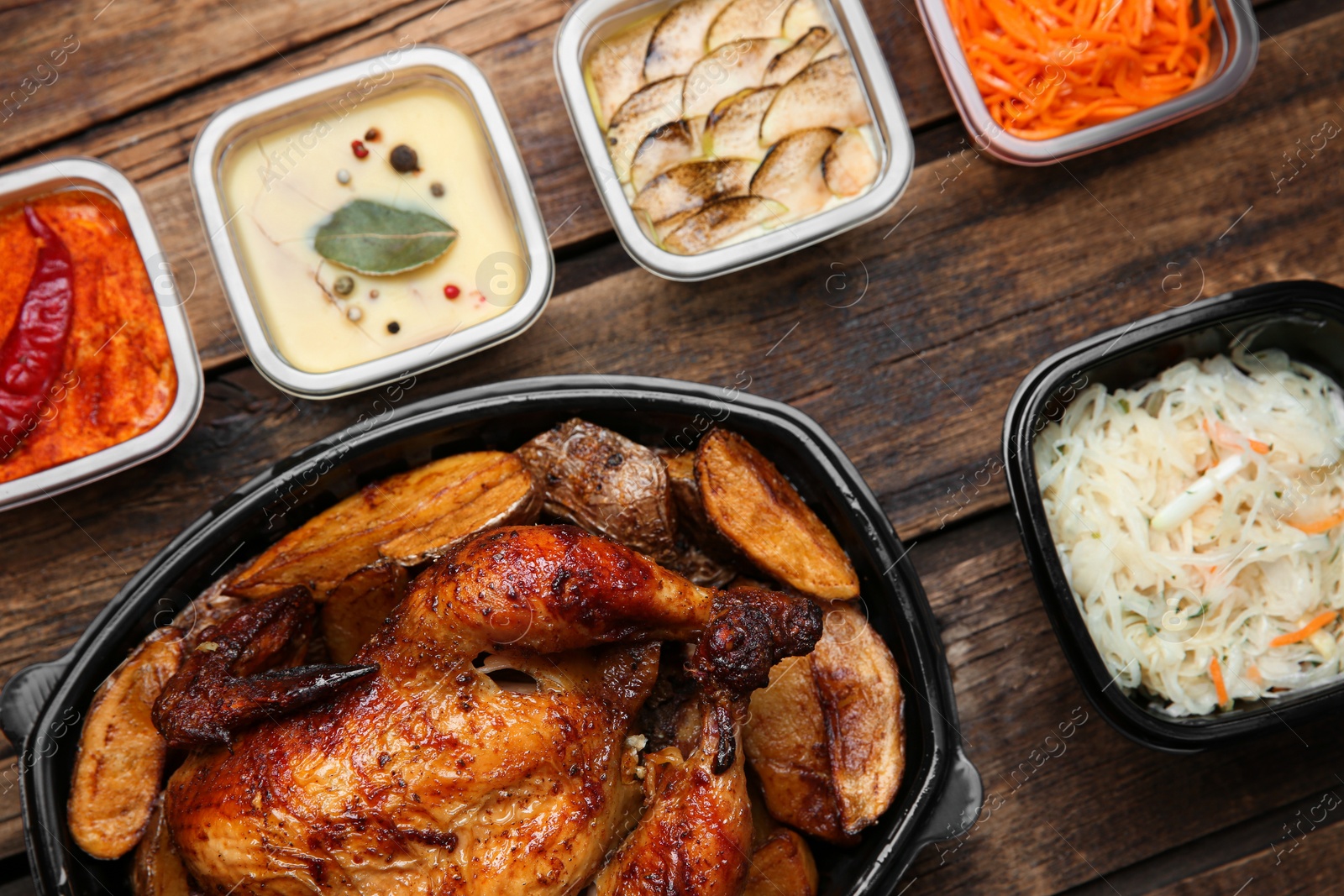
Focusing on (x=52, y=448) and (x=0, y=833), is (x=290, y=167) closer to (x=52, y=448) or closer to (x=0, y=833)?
(x=52, y=448)

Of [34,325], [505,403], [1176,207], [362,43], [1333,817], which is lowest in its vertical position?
[1333,817]

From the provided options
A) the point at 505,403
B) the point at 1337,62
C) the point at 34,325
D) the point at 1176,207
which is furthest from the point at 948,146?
the point at 34,325

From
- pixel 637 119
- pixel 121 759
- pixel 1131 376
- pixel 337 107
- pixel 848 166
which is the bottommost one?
pixel 1131 376

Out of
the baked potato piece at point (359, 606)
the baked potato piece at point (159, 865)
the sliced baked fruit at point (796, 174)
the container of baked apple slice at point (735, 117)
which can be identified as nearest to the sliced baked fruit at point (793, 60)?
the container of baked apple slice at point (735, 117)

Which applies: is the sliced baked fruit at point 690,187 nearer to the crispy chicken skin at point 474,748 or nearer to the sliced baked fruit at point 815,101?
the sliced baked fruit at point 815,101

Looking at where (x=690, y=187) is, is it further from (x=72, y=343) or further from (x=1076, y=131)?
(x=72, y=343)

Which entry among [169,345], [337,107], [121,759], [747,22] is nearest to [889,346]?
[747,22]
